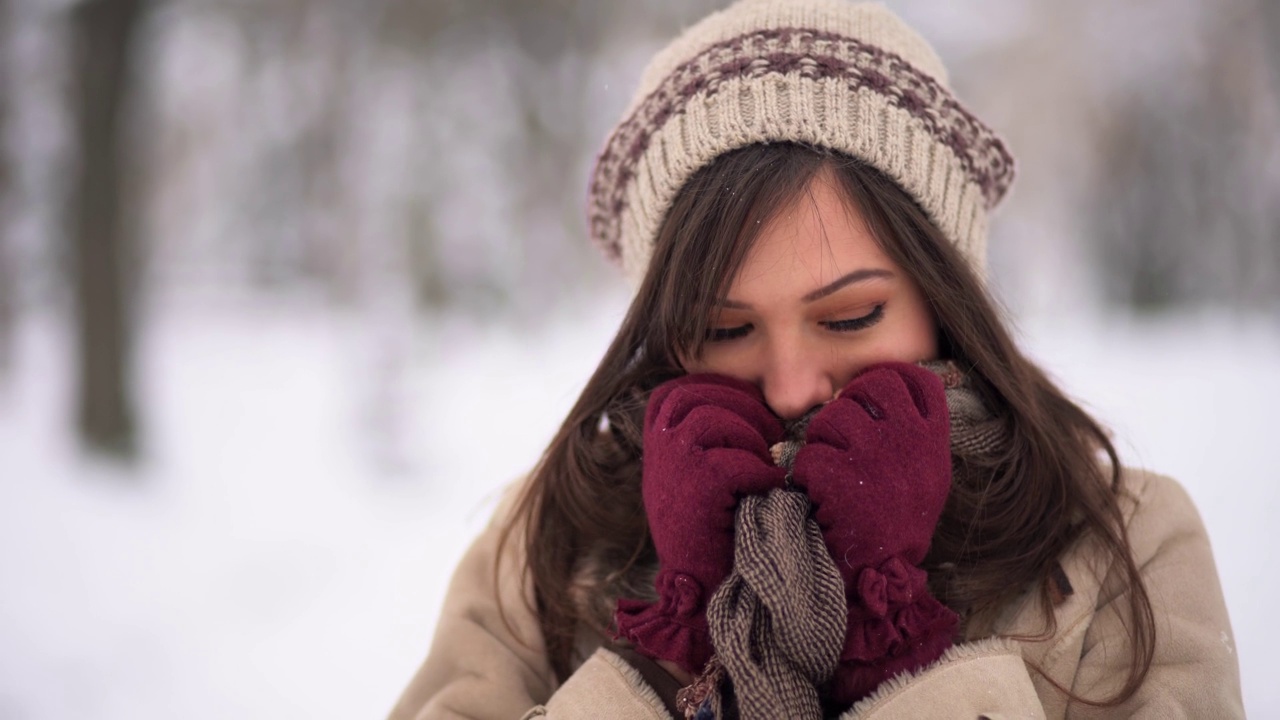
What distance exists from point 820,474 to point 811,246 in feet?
1.21

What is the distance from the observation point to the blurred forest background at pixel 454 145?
5.50 m

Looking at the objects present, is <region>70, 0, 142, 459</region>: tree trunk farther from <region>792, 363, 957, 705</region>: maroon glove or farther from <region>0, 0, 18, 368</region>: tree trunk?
<region>792, 363, 957, 705</region>: maroon glove

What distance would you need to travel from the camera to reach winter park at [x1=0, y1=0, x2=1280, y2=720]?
407cm

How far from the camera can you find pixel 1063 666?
1.30 metres

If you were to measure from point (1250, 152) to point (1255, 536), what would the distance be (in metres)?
3.95

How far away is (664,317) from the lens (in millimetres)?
1430

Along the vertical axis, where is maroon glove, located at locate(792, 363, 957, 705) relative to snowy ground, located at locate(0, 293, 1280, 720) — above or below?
above

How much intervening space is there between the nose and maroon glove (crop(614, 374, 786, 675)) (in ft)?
0.33

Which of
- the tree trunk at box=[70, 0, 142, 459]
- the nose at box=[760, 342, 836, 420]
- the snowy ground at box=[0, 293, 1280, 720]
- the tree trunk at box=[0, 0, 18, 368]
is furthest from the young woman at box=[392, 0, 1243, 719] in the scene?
the tree trunk at box=[0, 0, 18, 368]

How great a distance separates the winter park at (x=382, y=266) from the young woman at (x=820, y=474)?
6.79ft

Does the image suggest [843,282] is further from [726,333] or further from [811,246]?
[726,333]

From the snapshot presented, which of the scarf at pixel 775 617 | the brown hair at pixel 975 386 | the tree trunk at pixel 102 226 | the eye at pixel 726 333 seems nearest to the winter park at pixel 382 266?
the tree trunk at pixel 102 226

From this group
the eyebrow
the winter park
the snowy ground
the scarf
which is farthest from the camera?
the winter park

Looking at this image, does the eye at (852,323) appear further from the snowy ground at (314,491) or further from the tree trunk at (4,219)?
the tree trunk at (4,219)
